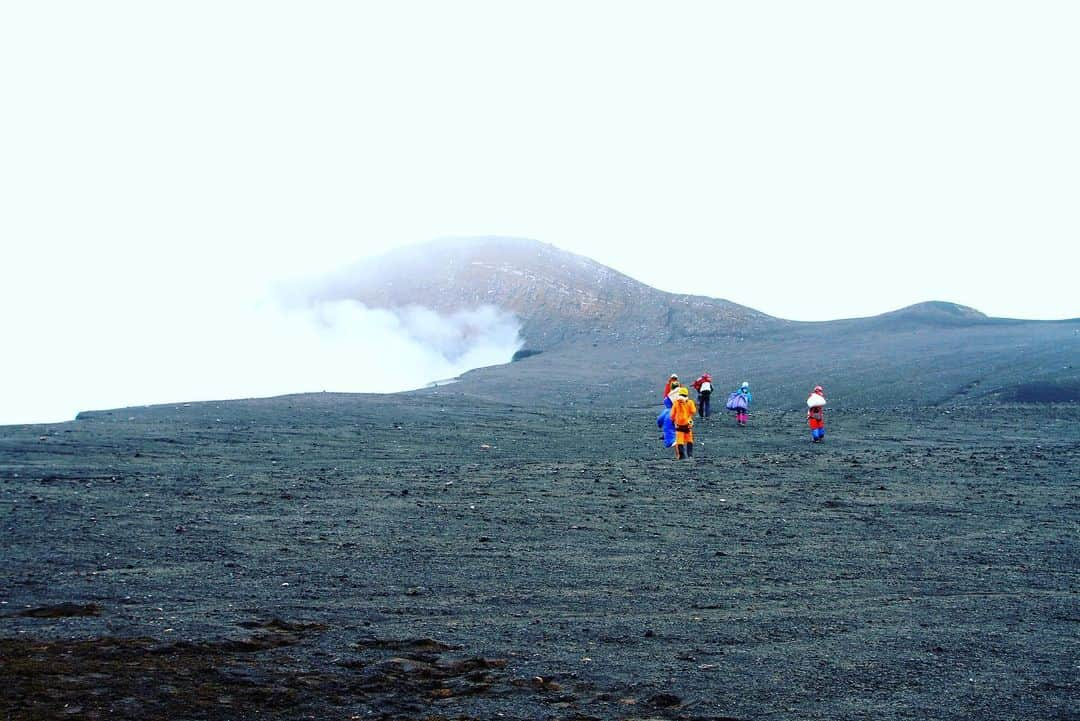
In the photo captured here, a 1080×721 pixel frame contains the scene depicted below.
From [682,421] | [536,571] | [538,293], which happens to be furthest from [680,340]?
[536,571]

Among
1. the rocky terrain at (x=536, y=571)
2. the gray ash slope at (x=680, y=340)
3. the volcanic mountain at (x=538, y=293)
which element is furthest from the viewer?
the volcanic mountain at (x=538, y=293)

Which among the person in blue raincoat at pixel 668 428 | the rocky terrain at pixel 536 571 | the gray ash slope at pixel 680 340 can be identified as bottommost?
the rocky terrain at pixel 536 571

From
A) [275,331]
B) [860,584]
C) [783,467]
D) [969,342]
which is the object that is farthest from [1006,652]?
[275,331]

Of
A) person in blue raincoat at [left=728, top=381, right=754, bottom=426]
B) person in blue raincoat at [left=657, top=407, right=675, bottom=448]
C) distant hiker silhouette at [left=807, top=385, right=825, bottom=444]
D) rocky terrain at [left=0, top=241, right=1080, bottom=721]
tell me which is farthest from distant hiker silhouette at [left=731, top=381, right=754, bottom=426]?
person in blue raincoat at [left=657, top=407, right=675, bottom=448]

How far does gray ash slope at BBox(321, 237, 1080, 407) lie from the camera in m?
33.1

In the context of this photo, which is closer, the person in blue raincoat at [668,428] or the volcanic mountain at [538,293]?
the person in blue raincoat at [668,428]

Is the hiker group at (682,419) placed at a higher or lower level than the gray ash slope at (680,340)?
lower

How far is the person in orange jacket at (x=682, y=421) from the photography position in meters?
18.8

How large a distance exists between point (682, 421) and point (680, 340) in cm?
2999

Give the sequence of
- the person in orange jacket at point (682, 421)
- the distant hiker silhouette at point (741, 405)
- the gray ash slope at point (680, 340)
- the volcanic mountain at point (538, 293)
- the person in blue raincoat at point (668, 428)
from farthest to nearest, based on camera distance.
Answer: the volcanic mountain at point (538, 293) → the gray ash slope at point (680, 340) → the distant hiker silhouette at point (741, 405) → the person in blue raincoat at point (668, 428) → the person in orange jacket at point (682, 421)

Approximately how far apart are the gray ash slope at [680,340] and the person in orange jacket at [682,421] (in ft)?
42.0

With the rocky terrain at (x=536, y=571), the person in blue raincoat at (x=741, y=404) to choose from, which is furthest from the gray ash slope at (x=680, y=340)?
the rocky terrain at (x=536, y=571)

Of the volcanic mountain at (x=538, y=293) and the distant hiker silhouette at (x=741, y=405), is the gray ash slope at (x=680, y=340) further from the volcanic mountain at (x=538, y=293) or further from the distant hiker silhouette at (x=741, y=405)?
the distant hiker silhouette at (x=741, y=405)

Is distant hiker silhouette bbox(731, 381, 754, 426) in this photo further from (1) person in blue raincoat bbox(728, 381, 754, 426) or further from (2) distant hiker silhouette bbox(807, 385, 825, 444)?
(2) distant hiker silhouette bbox(807, 385, 825, 444)
